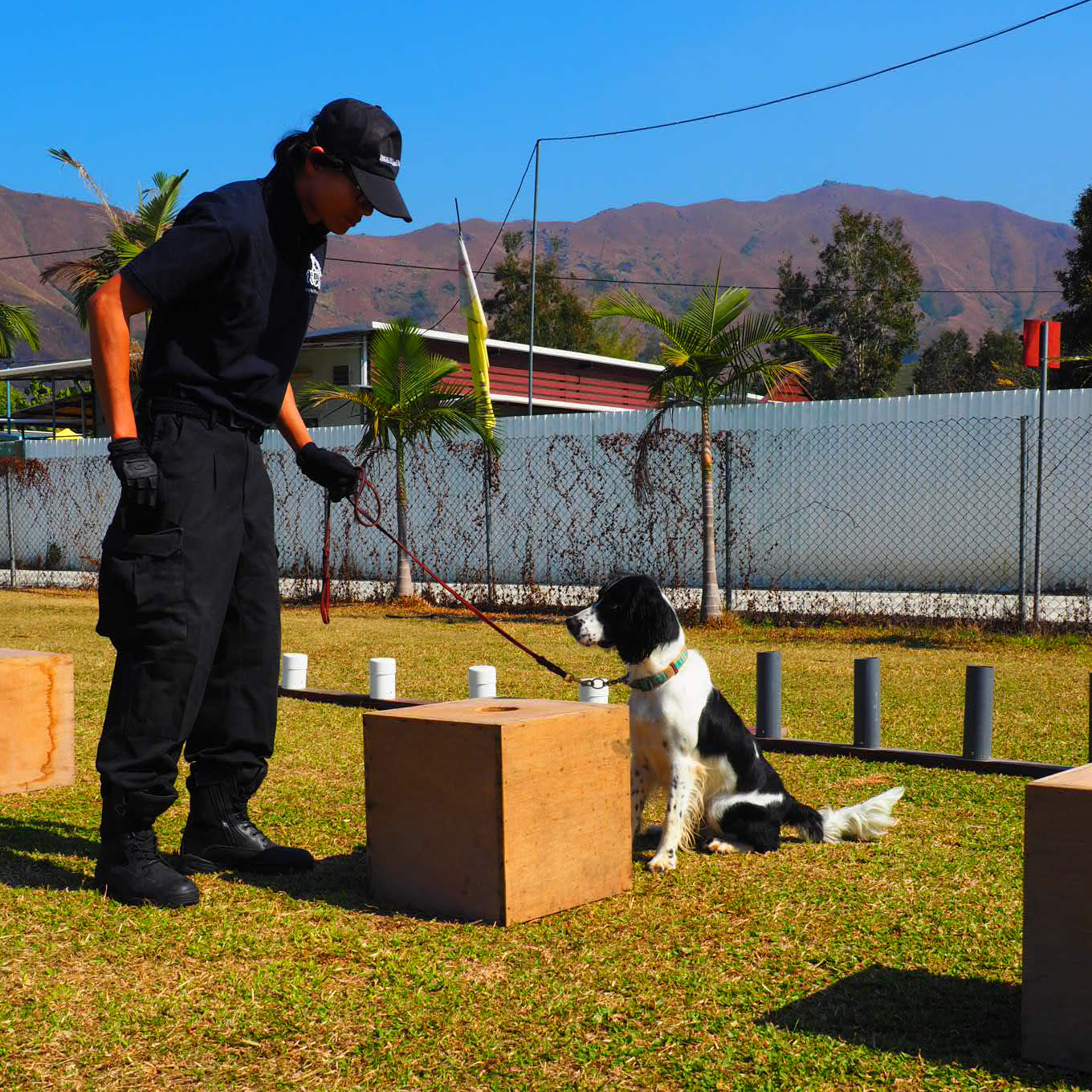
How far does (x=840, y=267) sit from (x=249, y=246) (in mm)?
40289

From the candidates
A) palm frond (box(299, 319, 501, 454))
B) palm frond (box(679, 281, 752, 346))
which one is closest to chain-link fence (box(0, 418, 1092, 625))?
palm frond (box(299, 319, 501, 454))

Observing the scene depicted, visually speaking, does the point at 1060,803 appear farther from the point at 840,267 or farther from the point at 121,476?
the point at 840,267

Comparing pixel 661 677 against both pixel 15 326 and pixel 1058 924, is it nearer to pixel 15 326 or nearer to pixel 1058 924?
pixel 1058 924

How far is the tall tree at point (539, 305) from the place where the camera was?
49.0 m

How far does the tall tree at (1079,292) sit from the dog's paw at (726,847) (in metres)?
22.8

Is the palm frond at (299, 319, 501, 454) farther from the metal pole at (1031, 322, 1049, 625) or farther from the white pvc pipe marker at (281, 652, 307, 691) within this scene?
the white pvc pipe marker at (281, 652, 307, 691)

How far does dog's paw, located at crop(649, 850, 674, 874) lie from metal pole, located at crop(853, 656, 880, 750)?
2.12 meters

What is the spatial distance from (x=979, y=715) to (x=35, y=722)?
4.32 m

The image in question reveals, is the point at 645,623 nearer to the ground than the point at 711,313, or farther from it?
nearer to the ground

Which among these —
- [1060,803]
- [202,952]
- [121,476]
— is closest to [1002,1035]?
[1060,803]

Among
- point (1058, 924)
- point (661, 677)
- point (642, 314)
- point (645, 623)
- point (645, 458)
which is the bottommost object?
point (1058, 924)

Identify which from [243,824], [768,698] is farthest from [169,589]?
[768,698]

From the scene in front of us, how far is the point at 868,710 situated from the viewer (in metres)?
6.03

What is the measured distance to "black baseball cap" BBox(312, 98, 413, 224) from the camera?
3641 millimetres
